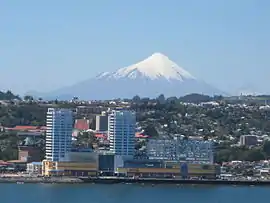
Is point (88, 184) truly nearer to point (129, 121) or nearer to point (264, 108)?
point (129, 121)

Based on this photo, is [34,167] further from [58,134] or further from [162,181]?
[162,181]

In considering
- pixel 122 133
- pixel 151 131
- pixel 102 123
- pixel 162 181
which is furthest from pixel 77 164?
pixel 102 123

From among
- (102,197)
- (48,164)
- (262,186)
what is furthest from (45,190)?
(262,186)

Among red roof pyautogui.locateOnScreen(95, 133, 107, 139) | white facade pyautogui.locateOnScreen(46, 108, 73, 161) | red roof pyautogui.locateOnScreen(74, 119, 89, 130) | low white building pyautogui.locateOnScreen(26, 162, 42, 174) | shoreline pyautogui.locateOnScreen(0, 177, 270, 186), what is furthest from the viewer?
red roof pyautogui.locateOnScreen(74, 119, 89, 130)

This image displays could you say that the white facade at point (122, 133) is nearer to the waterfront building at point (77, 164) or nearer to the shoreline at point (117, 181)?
the waterfront building at point (77, 164)

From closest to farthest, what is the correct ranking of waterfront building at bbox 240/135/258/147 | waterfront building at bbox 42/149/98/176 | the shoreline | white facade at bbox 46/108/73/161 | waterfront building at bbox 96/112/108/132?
the shoreline
waterfront building at bbox 42/149/98/176
white facade at bbox 46/108/73/161
waterfront building at bbox 240/135/258/147
waterfront building at bbox 96/112/108/132

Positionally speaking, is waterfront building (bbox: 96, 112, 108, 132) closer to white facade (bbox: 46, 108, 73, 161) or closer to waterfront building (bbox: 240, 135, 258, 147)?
waterfront building (bbox: 240, 135, 258, 147)

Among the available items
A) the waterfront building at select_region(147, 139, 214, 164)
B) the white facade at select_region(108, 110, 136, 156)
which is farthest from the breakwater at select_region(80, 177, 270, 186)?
the white facade at select_region(108, 110, 136, 156)
